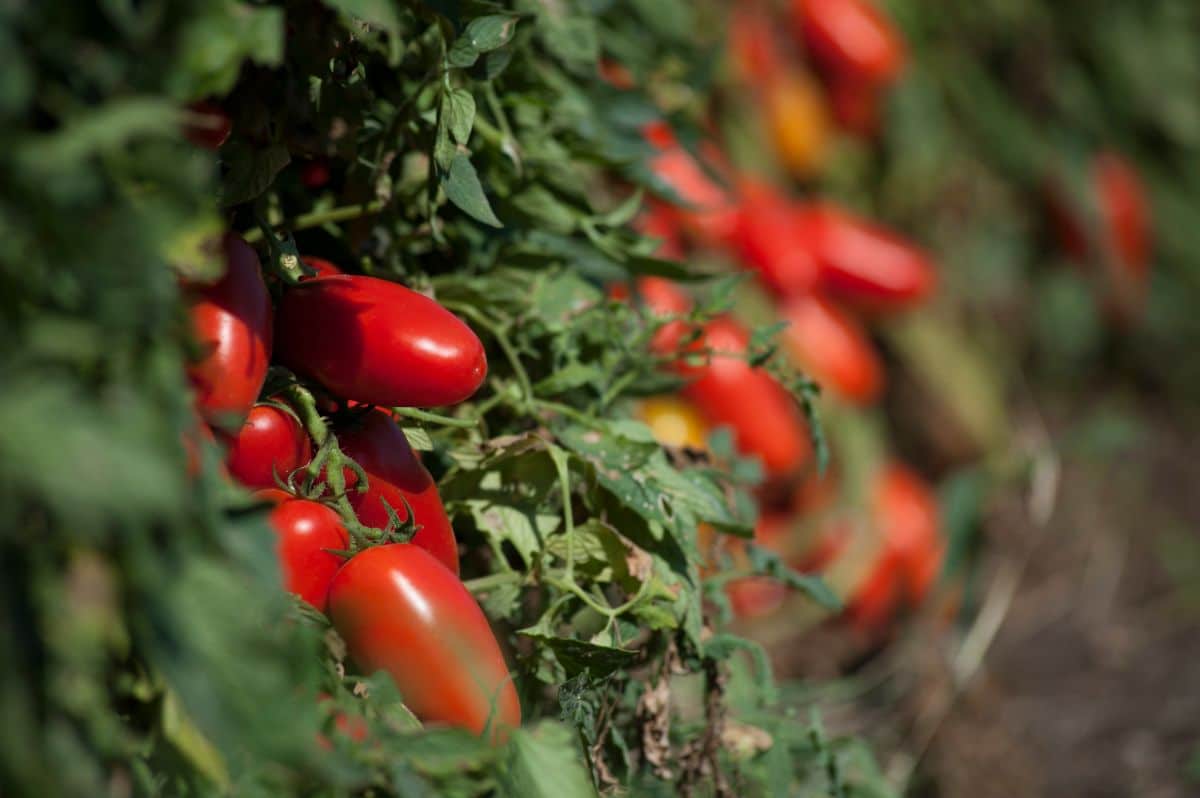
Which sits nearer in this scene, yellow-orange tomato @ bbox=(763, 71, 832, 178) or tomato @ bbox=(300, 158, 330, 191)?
tomato @ bbox=(300, 158, 330, 191)

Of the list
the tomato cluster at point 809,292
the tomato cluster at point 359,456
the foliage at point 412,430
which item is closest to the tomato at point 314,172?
the foliage at point 412,430

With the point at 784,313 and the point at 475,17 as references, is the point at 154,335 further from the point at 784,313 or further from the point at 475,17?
the point at 784,313

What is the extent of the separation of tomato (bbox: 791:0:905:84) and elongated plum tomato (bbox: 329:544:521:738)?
1739 mm

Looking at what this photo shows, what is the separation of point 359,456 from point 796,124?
5.19 feet

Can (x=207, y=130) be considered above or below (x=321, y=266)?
above

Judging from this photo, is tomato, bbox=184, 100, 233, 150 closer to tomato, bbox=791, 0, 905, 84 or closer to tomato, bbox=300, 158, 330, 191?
tomato, bbox=300, 158, 330, 191

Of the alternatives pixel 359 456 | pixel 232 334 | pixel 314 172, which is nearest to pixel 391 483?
pixel 359 456

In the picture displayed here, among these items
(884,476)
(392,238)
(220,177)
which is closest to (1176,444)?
(884,476)

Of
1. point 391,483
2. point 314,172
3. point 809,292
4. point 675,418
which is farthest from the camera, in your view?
point 809,292

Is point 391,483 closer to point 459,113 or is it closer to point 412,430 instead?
point 412,430

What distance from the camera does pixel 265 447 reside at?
27.0 inches

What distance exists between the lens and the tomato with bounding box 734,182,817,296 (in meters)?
1.95

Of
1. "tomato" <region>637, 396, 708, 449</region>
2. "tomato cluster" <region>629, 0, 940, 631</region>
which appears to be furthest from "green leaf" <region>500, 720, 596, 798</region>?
"tomato" <region>637, 396, 708, 449</region>

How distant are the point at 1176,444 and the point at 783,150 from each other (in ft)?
3.40
